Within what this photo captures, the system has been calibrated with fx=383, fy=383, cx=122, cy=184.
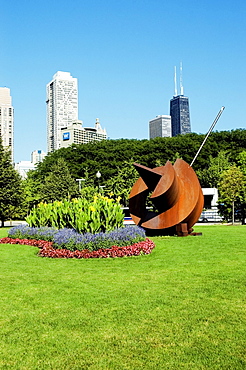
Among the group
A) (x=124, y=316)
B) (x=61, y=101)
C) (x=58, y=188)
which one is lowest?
(x=124, y=316)

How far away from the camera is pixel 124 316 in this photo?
5.14 meters

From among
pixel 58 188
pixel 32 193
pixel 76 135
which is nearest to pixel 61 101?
pixel 76 135

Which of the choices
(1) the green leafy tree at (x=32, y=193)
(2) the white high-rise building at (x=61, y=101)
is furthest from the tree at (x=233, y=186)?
(2) the white high-rise building at (x=61, y=101)

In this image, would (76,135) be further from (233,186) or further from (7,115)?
(233,186)

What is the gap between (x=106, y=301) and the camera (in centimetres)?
588

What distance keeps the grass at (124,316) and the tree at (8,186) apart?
56.9 feet

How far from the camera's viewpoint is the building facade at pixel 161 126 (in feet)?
538

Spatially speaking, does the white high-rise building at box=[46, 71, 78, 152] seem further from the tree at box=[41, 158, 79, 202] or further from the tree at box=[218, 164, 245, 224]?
the tree at box=[218, 164, 245, 224]

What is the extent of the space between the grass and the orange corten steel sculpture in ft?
17.4

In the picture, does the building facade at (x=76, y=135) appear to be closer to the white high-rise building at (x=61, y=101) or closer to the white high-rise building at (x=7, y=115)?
the white high-rise building at (x=7, y=115)

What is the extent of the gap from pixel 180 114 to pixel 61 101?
53.6m

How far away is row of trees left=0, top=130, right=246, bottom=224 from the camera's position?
3841 cm

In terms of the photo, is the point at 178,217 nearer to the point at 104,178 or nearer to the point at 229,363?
the point at 229,363

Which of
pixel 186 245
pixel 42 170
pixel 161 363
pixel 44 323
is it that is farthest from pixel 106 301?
pixel 42 170
